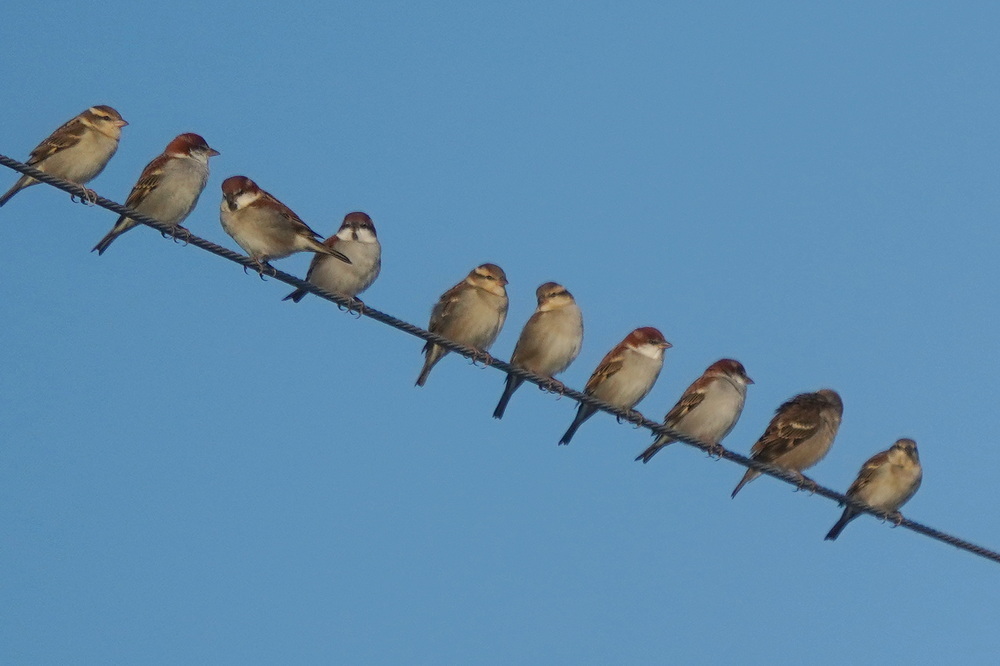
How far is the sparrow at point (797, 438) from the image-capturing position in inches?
601

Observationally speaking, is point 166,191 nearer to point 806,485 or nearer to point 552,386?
point 552,386

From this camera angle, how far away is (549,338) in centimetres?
1443

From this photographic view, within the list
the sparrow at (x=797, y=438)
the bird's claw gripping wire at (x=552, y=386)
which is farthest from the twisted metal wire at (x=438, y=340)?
the sparrow at (x=797, y=438)

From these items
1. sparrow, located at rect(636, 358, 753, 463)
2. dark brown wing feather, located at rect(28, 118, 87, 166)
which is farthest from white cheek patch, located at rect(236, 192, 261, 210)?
sparrow, located at rect(636, 358, 753, 463)

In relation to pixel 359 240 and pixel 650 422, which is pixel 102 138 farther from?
pixel 650 422

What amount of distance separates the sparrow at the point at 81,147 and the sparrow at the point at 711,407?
19.0 feet

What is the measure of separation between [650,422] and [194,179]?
4.54 m

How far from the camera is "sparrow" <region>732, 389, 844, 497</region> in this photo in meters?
15.3

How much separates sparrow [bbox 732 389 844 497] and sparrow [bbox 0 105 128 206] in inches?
269

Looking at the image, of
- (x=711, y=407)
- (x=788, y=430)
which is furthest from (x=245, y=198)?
(x=788, y=430)

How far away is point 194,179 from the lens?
13.5 meters

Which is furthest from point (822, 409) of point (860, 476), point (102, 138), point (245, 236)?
point (102, 138)

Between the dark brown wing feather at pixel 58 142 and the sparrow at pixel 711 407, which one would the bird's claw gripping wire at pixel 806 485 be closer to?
the sparrow at pixel 711 407

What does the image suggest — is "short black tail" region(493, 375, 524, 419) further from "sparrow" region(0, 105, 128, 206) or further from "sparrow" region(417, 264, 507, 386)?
"sparrow" region(0, 105, 128, 206)
